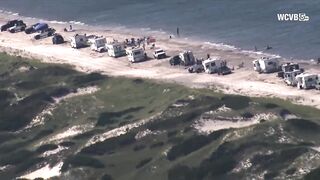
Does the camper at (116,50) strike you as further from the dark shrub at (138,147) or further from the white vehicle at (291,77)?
the dark shrub at (138,147)

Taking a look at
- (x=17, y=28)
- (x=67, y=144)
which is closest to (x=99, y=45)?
(x=17, y=28)

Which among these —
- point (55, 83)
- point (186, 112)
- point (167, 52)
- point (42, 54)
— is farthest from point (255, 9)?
point (186, 112)

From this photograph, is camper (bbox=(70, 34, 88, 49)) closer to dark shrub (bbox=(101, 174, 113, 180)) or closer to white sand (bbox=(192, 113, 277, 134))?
white sand (bbox=(192, 113, 277, 134))

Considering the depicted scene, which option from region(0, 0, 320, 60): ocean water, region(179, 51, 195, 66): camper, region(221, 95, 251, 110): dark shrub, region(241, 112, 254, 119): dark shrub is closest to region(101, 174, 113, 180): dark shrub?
region(241, 112, 254, 119): dark shrub

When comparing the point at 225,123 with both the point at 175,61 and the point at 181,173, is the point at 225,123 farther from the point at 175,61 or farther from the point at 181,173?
the point at 175,61

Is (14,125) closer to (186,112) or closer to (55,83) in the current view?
(55,83)
